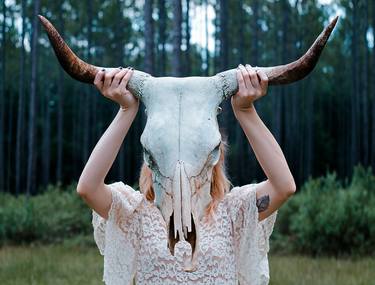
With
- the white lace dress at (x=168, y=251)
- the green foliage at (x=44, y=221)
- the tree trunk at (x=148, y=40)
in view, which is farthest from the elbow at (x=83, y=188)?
the green foliage at (x=44, y=221)

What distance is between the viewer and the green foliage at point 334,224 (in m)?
12.2

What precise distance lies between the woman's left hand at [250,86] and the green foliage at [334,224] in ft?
33.1

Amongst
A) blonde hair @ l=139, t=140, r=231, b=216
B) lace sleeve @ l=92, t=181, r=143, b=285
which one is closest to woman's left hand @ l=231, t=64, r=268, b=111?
blonde hair @ l=139, t=140, r=231, b=216

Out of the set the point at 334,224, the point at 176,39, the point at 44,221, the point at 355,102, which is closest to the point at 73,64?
the point at 176,39

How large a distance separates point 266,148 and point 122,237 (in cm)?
62

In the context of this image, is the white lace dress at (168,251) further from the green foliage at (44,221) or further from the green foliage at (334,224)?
the green foliage at (44,221)

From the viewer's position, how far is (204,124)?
242 cm

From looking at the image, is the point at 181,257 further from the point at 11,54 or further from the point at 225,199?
the point at 11,54

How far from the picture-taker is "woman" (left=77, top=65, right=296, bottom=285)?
2.45 meters

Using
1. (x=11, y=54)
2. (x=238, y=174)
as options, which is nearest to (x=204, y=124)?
(x=238, y=174)

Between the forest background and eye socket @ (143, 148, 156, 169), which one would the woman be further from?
the forest background

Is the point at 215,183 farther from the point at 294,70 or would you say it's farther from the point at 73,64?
the point at 73,64

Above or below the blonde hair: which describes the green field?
below

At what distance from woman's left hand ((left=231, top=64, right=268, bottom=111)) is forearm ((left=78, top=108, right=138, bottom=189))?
399mm
